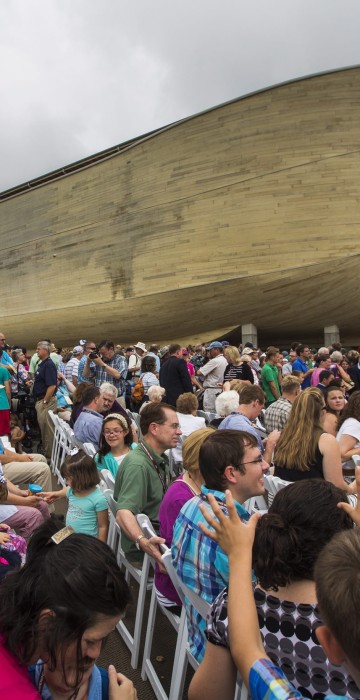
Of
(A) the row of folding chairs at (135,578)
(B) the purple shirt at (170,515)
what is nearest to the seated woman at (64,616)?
(B) the purple shirt at (170,515)

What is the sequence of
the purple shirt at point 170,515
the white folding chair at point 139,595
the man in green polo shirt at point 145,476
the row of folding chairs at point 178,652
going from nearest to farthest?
the row of folding chairs at point 178,652 → the purple shirt at point 170,515 → the white folding chair at point 139,595 → the man in green polo shirt at point 145,476

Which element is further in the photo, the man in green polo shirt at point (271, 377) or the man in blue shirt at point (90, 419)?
the man in green polo shirt at point (271, 377)

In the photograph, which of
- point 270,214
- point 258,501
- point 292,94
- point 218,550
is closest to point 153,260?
point 270,214

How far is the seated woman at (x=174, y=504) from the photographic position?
2.51 metres

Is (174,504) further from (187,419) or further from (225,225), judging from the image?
(225,225)

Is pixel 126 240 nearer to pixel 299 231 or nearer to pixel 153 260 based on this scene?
pixel 153 260

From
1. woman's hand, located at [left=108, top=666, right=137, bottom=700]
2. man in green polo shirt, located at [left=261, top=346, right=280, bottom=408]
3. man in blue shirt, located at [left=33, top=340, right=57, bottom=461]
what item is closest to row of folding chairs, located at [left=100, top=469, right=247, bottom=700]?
woman's hand, located at [left=108, top=666, right=137, bottom=700]

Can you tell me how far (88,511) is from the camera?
335 cm

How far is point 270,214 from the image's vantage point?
1898 centimetres

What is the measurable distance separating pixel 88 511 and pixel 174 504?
3.33ft

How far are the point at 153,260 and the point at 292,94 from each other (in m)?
7.98

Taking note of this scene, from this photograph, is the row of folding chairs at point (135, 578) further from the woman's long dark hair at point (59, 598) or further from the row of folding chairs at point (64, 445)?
the woman's long dark hair at point (59, 598)

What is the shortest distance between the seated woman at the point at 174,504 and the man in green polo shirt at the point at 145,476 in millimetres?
168

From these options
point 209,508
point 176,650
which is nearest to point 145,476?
point 176,650
